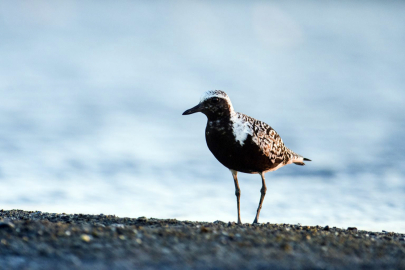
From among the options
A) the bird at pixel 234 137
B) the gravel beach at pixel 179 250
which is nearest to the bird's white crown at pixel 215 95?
the bird at pixel 234 137

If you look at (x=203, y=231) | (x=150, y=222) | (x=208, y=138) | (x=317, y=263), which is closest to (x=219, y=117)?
(x=208, y=138)

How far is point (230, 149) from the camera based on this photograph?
9.37 meters

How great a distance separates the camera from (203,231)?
6.39m

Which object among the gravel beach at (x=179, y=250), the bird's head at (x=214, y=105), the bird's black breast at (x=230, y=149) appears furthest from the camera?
the bird's head at (x=214, y=105)

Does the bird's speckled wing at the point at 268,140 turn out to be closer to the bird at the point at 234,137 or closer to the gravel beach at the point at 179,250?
the bird at the point at 234,137

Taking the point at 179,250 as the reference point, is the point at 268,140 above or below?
above

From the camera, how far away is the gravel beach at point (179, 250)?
4.96 meters

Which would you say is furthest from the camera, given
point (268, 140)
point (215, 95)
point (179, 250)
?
point (268, 140)

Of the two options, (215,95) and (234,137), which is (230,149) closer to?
(234,137)

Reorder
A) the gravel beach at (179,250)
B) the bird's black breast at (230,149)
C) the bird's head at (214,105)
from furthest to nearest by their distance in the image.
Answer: the bird's head at (214,105), the bird's black breast at (230,149), the gravel beach at (179,250)

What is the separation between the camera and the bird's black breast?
9.36m

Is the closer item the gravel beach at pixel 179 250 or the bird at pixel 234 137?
the gravel beach at pixel 179 250

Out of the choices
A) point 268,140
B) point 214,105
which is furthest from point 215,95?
point 268,140

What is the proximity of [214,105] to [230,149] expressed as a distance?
37.2 inches
